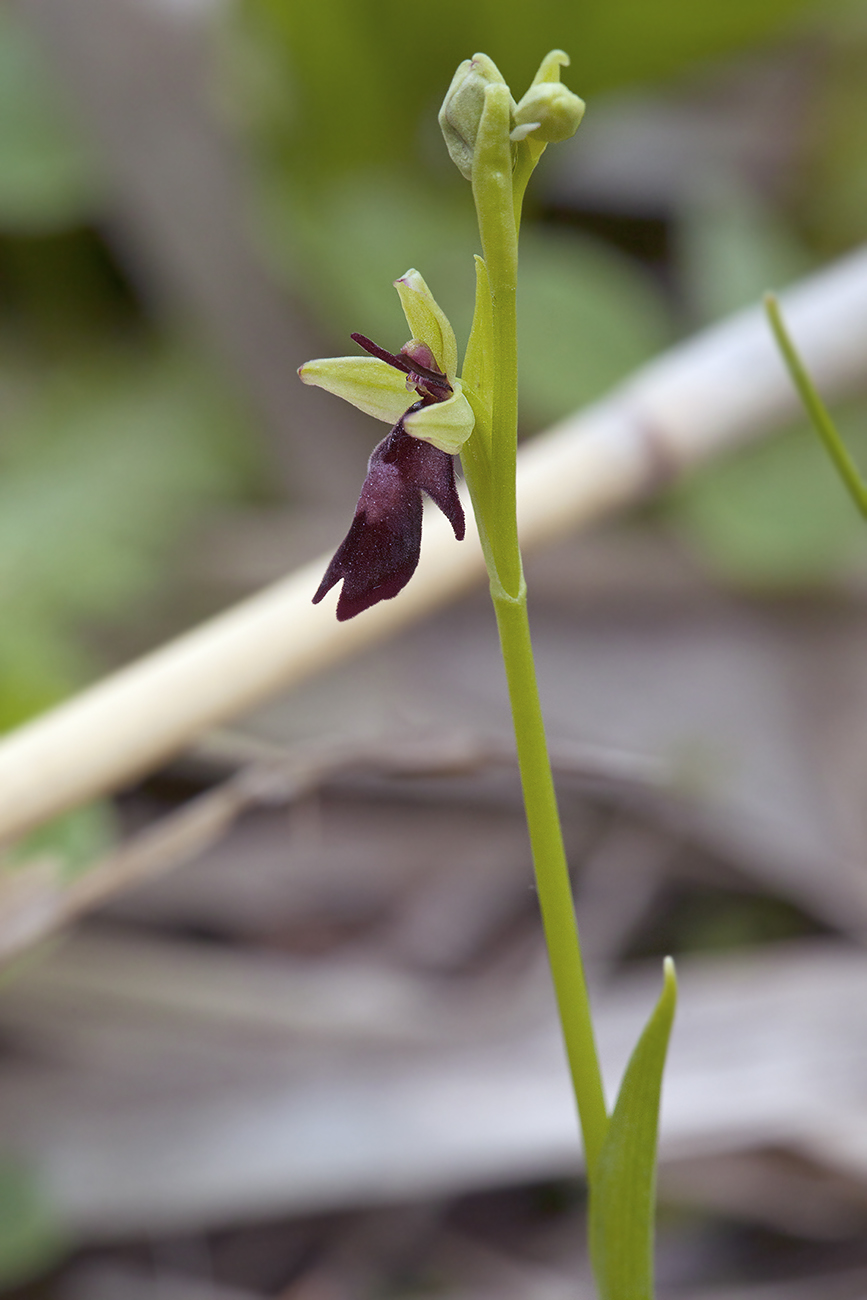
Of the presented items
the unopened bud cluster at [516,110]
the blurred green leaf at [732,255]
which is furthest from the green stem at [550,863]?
the blurred green leaf at [732,255]

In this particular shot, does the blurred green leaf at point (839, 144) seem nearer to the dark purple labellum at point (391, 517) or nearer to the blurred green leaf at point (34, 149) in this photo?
the blurred green leaf at point (34, 149)

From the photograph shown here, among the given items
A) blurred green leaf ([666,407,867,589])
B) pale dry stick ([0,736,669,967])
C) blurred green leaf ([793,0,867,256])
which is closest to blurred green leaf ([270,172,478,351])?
blurred green leaf ([666,407,867,589])

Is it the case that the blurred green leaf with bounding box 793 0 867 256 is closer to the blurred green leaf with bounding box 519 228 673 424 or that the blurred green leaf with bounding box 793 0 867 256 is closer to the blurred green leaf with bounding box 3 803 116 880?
the blurred green leaf with bounding box 519 228 673 424

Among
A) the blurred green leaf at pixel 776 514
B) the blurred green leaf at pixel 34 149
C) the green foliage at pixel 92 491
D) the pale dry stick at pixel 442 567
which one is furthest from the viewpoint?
the blurred green leaf at pixel 34 149

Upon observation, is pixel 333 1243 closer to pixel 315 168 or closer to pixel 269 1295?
pixel 269 1295

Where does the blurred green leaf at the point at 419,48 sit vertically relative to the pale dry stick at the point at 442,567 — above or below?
above

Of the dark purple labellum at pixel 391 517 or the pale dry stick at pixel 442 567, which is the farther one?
the pale dry stick at pixel 442 567
